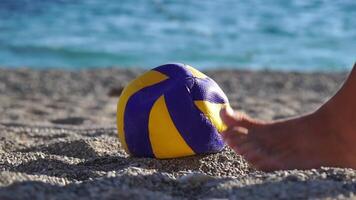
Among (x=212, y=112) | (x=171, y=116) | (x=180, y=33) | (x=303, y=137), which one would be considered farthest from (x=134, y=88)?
(x=180, y=33)

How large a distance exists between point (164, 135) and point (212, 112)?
0.22 meters

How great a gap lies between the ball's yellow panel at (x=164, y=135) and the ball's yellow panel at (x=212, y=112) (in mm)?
135

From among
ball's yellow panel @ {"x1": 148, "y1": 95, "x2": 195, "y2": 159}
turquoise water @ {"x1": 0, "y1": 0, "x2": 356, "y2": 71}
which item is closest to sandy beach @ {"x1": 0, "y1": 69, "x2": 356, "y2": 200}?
ball's yellow panel @ {"x1": 148, "y1": 95, "x2": 195, "y2": 159}

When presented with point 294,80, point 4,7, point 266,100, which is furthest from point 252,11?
point 266,100

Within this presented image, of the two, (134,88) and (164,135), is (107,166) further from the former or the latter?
(134,88)

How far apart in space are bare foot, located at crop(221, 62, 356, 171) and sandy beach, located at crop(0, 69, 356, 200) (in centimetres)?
10

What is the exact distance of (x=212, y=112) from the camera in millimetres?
2750

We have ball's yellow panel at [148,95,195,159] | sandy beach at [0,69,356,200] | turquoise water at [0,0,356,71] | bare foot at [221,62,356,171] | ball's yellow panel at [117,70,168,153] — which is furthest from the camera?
turquoise water at [0,0,356,71]

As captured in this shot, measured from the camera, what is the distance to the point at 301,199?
1.96 metres

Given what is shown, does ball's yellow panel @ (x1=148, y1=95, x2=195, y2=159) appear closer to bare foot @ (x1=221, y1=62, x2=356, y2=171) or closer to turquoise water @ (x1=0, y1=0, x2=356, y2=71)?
bare foot @ (x1=221, y1=62, x2=356, y2=171)

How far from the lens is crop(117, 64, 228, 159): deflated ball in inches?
106

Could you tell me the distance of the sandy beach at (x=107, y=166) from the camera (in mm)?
2035

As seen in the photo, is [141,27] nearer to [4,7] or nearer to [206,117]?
[4,7]

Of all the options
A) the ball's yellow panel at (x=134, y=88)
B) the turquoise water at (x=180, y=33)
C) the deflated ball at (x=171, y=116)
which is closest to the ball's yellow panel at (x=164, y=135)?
the deflated ball at (x=171, y=116)
